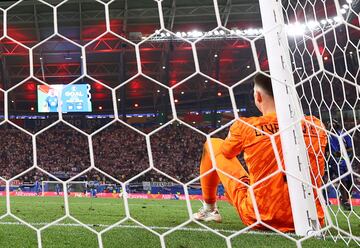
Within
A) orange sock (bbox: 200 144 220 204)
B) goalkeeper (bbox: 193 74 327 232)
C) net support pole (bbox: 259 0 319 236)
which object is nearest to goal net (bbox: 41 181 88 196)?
orange sock (bbox: 200 144 220 204)

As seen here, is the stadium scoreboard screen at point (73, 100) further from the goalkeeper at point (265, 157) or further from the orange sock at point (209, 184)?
the goalkeeper at point (265, 157)

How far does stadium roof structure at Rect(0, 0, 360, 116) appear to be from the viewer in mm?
13297

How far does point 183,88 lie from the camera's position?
706 inches

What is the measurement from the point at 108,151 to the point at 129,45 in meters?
3.96

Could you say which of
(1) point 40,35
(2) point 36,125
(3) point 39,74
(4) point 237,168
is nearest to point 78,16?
(1) point 40,35

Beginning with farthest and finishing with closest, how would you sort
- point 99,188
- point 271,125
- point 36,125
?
1. point 36,125
2. point 99,188
3. point 271,125

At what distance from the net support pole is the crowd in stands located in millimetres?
10477

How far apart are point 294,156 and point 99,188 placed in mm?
9616

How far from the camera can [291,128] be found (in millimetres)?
1848

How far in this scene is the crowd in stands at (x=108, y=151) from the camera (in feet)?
44.2

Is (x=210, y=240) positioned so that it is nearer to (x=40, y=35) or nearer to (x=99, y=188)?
(x=99, y=188)

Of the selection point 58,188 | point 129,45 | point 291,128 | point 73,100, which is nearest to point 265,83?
point 291,128

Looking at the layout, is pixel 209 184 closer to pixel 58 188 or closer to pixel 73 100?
pixel 58 188

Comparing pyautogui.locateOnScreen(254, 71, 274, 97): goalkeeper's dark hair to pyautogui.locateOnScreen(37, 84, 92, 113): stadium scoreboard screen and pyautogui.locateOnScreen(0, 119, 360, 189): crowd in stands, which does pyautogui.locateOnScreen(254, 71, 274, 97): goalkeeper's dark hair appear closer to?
pyautogui.locateOnScreen(0, 119, 360, 189): crowd in stands
